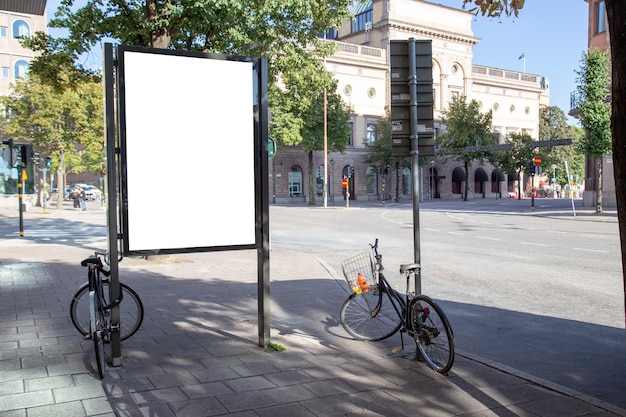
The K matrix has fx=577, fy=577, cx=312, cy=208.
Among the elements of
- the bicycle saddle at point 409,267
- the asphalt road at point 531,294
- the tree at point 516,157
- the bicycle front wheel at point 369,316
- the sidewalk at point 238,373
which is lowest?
the asphalt road at point 531,294

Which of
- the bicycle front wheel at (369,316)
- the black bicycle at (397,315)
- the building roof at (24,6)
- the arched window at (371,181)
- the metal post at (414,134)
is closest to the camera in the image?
the black bicycle at (397,315)

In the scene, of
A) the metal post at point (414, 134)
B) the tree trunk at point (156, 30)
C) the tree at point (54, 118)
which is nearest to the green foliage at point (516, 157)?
the tree at point (54, 118)

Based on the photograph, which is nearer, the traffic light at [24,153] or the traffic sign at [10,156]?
the traffic light at [24,153]

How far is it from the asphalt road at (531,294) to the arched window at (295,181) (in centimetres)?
4103

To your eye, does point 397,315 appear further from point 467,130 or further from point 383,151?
point 467,130

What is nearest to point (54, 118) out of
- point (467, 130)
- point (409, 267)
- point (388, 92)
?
point (409, 267)

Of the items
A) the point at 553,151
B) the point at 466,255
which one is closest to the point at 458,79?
the point at 553,151

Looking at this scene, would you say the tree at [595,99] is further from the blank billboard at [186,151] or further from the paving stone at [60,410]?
the paving stone at [60,410]

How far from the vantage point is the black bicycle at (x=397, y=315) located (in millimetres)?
4832

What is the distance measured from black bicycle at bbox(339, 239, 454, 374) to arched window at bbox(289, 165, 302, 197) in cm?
5336

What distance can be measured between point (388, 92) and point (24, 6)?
→ 57.5 meters

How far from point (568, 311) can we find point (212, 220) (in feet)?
15.9

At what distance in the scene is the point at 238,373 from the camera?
4730mm

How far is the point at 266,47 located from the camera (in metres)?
13.6
